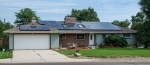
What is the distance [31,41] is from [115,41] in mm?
12631

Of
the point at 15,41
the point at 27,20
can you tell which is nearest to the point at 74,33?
the point at 15,41

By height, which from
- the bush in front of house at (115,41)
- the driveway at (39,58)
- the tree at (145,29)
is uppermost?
the tree at (145,29)

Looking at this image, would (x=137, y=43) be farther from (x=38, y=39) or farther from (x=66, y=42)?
(x=38, y=39)

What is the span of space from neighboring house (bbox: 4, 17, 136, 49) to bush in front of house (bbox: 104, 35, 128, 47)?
4.47ft

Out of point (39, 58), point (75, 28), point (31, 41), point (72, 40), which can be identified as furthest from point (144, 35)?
point (39, 58)

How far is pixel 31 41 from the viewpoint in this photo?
33.0 metres

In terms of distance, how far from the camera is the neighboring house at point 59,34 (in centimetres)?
3266

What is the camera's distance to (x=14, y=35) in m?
32.5

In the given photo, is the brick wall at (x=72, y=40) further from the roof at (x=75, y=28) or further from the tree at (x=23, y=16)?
the tree at (x=23, y=16)

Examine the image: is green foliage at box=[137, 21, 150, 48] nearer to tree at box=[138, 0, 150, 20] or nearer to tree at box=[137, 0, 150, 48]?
tree at box=[137, 0, 150, 48]

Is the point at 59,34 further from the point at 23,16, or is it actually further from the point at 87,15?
the point at 87,15

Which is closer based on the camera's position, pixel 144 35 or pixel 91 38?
pixel 144 35

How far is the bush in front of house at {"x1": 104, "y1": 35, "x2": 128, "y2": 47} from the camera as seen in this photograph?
1474 inches

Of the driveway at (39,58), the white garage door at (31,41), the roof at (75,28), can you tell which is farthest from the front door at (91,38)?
the driveway at (39,58)
